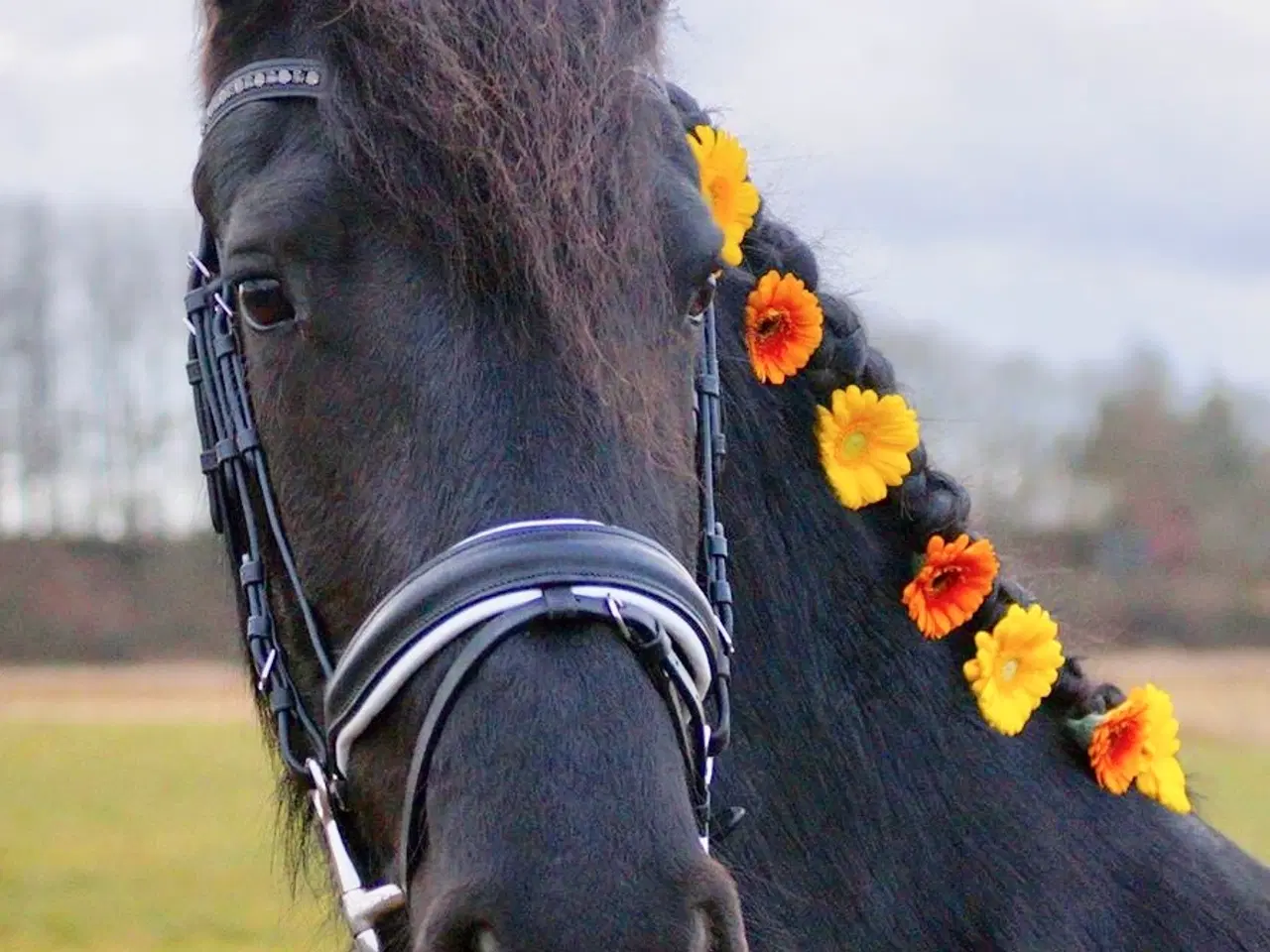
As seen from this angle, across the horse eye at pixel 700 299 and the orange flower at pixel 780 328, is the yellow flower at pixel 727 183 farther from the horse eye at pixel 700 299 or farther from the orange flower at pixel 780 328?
the horse eye at pixel 700 299

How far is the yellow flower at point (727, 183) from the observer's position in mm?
3795

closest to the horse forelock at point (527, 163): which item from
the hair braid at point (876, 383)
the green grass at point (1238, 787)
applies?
the hair braid at point (876, 383)

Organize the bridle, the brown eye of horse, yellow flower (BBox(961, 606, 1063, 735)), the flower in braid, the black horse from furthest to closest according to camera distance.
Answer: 1. the flower in braid
2. yellow flower (BBox(961, 606, 1063, 735))
3. the black horse
4. the brown eye of horse
5. the bridle

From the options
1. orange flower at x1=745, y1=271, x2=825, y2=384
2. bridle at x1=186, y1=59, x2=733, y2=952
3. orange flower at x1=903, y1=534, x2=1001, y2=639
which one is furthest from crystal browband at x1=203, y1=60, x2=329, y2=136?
orange flower at x1=903, y1=534, x2=1001, y2=639

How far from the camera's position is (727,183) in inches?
151

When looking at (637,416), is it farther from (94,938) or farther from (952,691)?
(94,938)

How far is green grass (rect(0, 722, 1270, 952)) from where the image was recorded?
48.5 ft

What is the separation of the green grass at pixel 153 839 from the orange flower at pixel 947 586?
1251mm

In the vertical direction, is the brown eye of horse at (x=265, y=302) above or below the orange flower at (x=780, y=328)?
above

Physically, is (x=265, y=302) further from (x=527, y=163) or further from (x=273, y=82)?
(x=527, y=163)

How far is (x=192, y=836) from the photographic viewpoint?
21109mm

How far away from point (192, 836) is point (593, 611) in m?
19.8

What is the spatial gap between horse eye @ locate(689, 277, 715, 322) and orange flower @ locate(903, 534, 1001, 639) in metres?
0.92

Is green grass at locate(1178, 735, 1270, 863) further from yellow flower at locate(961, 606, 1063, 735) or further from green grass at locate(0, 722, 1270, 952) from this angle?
yellow flower at locate(961, 606, 1063, 735)
